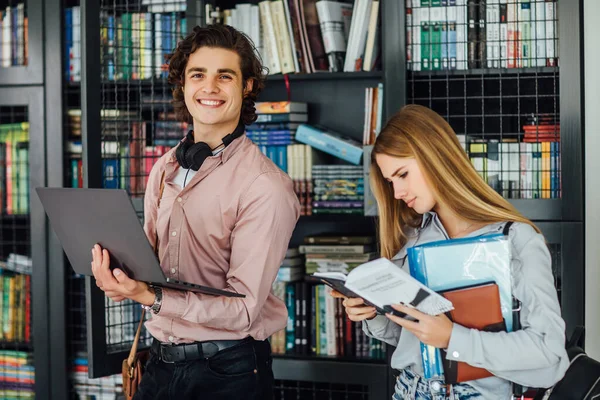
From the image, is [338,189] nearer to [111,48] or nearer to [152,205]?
[152,205]

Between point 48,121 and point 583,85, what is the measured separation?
1971 mm

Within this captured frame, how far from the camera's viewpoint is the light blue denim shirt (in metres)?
1.57

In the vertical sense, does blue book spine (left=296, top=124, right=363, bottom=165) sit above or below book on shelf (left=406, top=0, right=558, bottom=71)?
below

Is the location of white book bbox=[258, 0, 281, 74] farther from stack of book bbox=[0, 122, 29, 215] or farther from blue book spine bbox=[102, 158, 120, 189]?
stack of book bbox=[0, 122, 29, 215]

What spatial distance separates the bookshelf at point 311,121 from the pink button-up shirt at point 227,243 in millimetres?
681

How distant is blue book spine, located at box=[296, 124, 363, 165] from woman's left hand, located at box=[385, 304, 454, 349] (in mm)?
1320

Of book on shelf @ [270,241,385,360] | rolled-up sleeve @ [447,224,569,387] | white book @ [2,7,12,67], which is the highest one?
white book @ [2,7,12,67]

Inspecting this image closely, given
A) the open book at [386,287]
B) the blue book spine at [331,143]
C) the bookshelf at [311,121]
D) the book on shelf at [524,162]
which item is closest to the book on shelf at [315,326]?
the bookshelf at [311,121]

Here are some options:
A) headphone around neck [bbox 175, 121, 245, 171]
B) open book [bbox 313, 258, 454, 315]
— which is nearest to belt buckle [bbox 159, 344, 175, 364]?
headphone around neck [bbox 175, 121, 245, 171]

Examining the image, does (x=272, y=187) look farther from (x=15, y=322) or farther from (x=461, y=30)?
(x=15, y=322)

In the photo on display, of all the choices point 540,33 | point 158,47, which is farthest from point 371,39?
point 158,47

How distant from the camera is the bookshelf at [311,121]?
2553mm

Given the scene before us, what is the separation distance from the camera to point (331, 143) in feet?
9.58

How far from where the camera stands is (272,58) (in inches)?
115
